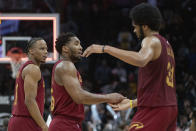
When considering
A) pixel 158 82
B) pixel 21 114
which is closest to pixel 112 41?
pixel 21 114

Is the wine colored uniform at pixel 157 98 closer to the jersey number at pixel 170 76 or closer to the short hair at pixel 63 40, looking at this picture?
the jersey number at pixel 170 76

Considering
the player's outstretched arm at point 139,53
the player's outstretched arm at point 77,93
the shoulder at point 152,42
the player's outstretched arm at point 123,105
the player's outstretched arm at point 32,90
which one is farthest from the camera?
the player's outstretched arm at point 32,90

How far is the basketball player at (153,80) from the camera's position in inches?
194

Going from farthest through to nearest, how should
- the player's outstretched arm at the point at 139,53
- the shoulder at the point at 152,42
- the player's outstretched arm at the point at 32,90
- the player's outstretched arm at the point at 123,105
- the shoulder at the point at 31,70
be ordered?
the shoulder at the point at 31,70 → the player's outstretched arm at the point at 32,90 → the player's outstretched arm at the point at 123,105 → the shoulder at the point at 152,42 → the player's outstretched arm at the point at 139,53

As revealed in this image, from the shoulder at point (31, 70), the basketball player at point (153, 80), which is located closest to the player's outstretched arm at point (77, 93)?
the basketball player at point (153, 80)

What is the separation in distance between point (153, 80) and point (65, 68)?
4.13 ft

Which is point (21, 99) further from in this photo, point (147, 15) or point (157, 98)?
point (147, 15)

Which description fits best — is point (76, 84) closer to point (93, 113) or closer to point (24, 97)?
point (24, 97)

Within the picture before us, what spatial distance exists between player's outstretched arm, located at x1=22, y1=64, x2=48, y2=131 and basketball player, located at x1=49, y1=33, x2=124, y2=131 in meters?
0.56

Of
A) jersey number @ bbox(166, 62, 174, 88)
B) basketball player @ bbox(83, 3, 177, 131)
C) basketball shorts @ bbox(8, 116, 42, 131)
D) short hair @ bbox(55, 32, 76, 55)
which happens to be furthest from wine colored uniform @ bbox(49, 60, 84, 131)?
jersey number @ bbox(166, 62, 174, 88)

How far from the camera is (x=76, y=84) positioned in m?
5.63

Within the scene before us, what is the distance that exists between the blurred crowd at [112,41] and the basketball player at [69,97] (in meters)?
5.92

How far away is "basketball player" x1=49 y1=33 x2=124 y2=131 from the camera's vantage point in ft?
18.5

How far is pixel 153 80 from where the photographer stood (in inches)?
197
